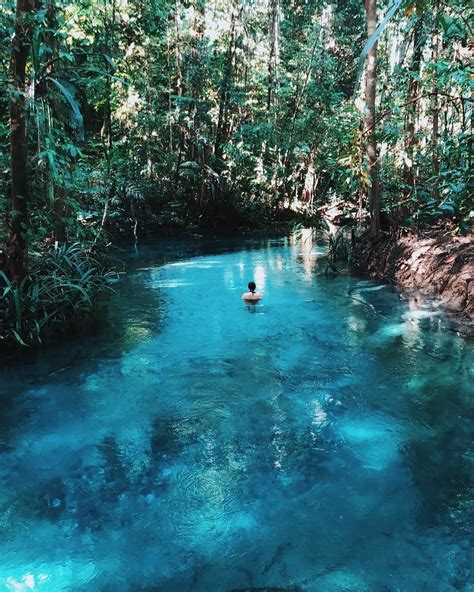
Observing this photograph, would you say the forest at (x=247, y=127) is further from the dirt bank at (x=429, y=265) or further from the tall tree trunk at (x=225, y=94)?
the dirt bank at (x=429, y=265)

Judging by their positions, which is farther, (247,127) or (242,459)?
(247,127)

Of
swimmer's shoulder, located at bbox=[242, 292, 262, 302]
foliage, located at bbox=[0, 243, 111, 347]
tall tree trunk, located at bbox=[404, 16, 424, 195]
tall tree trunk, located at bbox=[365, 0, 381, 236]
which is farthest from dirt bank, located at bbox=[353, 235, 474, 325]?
foliage, located at bbox=[0, 243, 111, 347]

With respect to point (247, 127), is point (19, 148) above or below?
below

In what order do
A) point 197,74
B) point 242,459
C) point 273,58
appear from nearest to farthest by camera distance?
point 242,459, point 197,74, point 273,58

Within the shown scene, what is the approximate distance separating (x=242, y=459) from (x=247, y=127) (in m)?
13.9

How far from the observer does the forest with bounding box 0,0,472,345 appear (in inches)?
316

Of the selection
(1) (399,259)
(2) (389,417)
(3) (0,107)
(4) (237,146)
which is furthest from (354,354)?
(4) (237,146)

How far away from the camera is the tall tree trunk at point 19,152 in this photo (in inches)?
185

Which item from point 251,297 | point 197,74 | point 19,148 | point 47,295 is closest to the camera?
point 19,148

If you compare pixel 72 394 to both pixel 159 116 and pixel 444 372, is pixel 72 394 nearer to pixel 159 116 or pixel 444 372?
pixel 444 372

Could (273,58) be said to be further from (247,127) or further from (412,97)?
(412,97)

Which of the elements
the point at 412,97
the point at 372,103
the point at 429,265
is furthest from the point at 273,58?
the point at 429,265

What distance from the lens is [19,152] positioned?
5.08 m

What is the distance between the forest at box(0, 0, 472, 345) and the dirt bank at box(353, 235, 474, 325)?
30 centimetres
